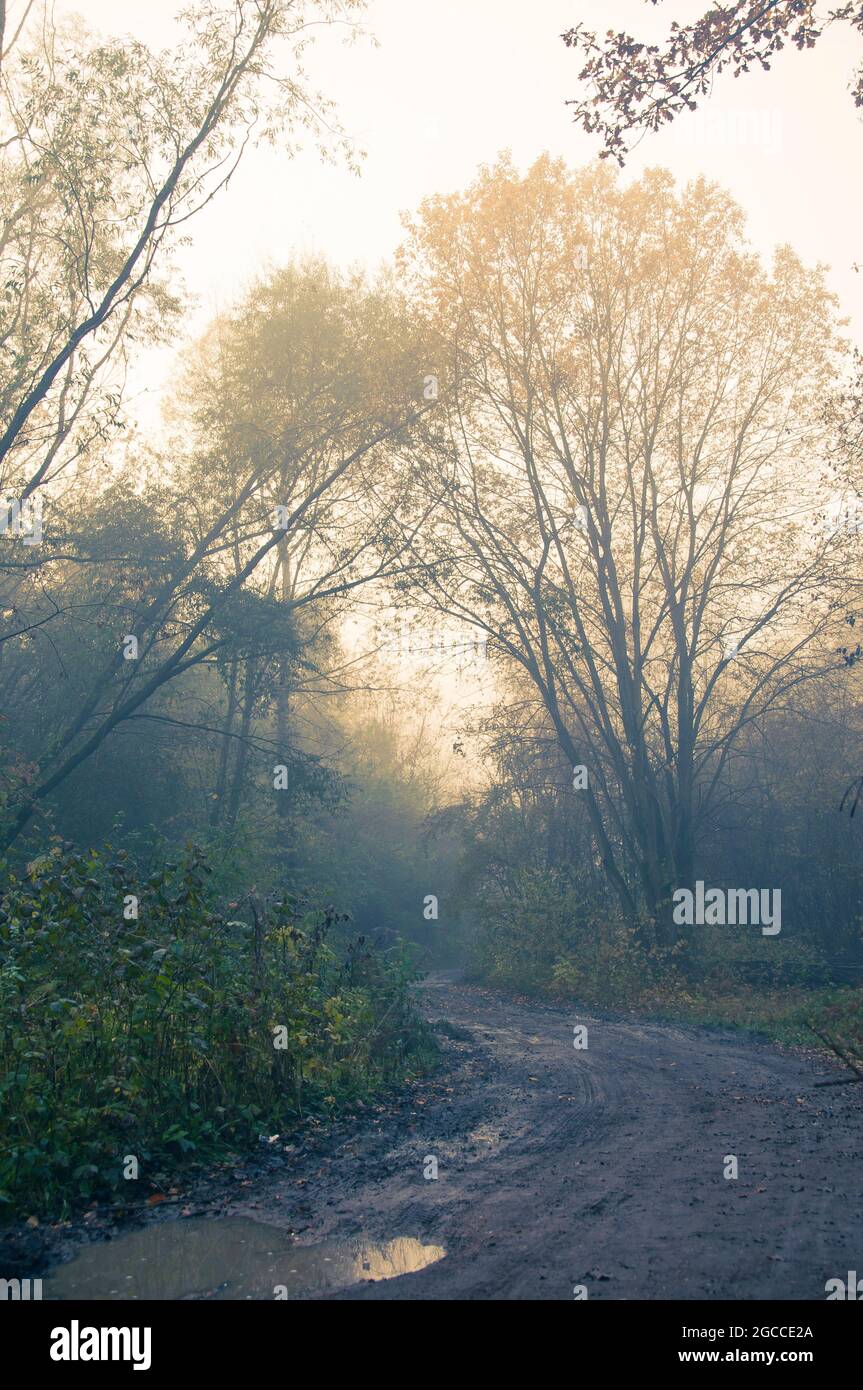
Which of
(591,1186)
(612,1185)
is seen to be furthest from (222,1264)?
(612,1185)

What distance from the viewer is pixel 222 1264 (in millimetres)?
4887

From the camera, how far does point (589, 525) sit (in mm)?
20750

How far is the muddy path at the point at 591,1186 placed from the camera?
Result: 4.54 m

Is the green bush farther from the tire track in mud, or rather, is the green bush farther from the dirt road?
the tire track in mud

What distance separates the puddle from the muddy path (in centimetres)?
10

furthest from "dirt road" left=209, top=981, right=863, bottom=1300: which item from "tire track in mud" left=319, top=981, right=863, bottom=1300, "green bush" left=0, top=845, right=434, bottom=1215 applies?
"green bush" left=0, top=845, right=434, bottom=1215

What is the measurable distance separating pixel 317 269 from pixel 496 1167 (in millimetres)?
20793

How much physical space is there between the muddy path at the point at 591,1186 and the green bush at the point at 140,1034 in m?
0.55

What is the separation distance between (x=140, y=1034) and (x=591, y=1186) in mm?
3336
